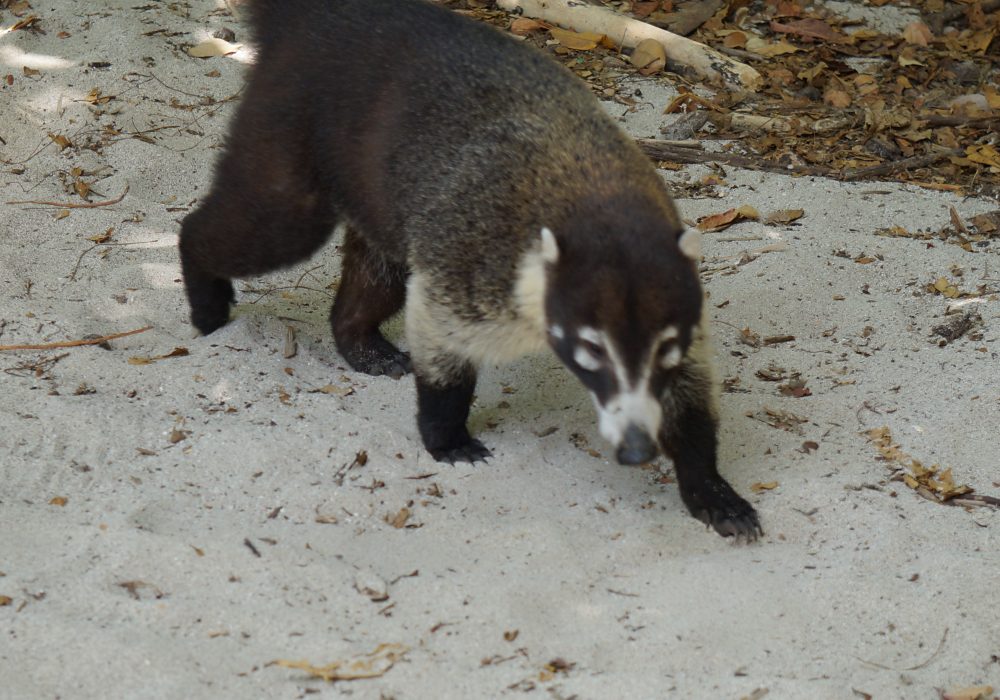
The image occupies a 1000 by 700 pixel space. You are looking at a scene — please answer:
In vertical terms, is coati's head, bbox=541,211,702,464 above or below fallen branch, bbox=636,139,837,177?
above

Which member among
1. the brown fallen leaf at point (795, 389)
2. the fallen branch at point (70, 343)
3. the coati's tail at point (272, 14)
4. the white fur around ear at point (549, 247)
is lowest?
the fallen branch at point (70, 343)

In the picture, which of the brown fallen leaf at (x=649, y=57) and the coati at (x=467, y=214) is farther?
the brown fallen leaf at (x=649, y=57)

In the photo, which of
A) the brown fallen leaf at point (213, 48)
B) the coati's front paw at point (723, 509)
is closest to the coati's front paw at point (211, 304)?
the coati's front paw at point (723, 509)

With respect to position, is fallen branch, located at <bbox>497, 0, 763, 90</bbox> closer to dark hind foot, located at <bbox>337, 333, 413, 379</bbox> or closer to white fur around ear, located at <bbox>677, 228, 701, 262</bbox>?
dark hind foot, located at <bbox>337, 333, 413, 379</bbox>

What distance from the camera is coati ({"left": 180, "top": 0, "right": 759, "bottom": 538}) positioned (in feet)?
15.5

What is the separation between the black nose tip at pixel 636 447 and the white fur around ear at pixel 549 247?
767mm

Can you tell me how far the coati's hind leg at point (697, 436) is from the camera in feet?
17.2

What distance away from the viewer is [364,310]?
266 inches

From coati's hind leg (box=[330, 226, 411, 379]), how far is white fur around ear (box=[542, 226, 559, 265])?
1978 millimetres

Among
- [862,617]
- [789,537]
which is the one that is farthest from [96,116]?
[862,617]

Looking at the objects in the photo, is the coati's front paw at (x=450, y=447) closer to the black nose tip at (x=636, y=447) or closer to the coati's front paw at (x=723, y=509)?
the coati's front paw at (x=723, y=509)

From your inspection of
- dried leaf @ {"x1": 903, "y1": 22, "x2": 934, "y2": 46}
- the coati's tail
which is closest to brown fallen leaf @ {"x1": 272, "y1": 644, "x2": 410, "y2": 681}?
the coati's tail

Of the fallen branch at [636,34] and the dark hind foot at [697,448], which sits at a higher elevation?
the fallen branch at [636,34]

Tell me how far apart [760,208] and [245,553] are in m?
4.49
